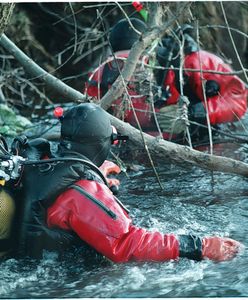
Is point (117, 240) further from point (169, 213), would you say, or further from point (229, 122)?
point (229, 122)

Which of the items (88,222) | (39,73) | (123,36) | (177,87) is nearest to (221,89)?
(177,87)

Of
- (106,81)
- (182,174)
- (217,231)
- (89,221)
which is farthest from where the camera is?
(106,81)

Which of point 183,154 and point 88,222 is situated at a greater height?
point 183,154

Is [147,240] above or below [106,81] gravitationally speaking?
below

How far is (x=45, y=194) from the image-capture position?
388 cm

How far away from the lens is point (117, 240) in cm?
381

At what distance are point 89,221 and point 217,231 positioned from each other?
4.05ft

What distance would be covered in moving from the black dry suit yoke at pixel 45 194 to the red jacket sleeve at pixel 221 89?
2.98 m

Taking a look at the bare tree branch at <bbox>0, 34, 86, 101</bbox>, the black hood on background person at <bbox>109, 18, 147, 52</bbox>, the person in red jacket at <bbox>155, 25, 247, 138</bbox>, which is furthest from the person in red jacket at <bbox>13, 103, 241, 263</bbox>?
the black hood on background person at <bbox>109, 18, 147, 52</bbox>

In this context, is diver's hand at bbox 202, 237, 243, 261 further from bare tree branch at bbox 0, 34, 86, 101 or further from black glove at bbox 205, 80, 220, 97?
black glove at bbox 205, 80, 220, 97

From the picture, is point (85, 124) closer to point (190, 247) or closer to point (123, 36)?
point (190, 247)

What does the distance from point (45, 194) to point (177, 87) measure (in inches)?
123

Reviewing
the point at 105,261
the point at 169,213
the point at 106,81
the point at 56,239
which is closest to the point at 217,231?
the point at 169,213

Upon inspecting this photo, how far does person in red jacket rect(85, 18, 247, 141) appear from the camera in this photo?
6.55m
